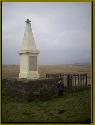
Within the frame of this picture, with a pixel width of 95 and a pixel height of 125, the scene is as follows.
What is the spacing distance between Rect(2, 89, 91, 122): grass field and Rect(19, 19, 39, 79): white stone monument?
1161mm

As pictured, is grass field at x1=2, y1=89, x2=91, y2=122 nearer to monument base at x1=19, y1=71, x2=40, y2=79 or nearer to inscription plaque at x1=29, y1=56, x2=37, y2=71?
monument base at x1=19, y1=71, x2=40, y2=79

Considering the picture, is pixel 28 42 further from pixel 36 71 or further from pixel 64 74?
pixel 64 74

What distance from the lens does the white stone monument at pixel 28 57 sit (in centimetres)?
1129

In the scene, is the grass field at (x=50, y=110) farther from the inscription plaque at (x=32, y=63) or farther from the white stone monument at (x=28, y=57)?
the inscription plaque at (x=32, y=63)

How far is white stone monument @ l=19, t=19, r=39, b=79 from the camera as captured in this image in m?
11.3

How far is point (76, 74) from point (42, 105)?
327cm

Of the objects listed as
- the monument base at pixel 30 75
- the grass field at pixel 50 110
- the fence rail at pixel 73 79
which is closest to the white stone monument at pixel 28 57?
the monument base at pixel 30 75

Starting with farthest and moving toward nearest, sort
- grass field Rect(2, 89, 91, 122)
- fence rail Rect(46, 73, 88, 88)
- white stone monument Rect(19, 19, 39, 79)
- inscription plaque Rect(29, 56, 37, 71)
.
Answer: fence rail Rect(46, 73, 88, 88)
inscription plaque Rect(29, 56, 37, 71)
white stone monument Rect(19, 19, 39, 79)
grass field Rect(2, 89, 91, 122)

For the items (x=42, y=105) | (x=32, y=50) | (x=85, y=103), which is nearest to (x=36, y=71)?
(x=32, y=50)

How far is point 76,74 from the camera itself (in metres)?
13.2

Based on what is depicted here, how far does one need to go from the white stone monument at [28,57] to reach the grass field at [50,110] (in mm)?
1161

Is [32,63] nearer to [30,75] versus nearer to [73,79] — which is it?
[30,75]

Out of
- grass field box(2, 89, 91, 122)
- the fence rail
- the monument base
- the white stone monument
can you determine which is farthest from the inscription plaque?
the fence rail

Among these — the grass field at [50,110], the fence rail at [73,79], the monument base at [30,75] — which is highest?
the monument base at [30,75]
